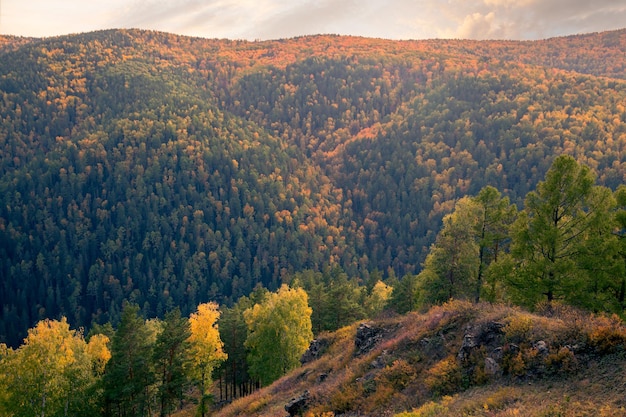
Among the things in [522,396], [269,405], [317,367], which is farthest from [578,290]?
[269,405]

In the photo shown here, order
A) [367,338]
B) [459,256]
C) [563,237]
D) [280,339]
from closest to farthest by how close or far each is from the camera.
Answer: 1. [563,237]
2. [367,338]
3. [459,256]
4. [280,339]

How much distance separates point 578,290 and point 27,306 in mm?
209958

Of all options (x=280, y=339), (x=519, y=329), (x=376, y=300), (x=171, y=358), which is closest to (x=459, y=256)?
(x=519, y=329)

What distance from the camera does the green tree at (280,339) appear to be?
4700 centimetres

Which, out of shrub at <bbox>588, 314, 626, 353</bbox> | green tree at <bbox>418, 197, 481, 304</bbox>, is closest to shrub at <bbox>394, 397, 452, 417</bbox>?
shrub at <bbox>588, 314, 626, 353</bbox>

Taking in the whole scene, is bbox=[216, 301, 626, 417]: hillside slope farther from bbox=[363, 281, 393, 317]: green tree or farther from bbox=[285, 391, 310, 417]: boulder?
bbox=[363, 281, 393, 317]: green tree

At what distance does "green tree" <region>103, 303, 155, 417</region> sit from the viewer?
41.5 meters

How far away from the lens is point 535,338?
18.9 m

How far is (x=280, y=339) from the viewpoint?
1863 inches

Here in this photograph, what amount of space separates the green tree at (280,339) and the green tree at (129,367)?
430 inches

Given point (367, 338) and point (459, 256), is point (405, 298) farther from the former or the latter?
point (367, 338)

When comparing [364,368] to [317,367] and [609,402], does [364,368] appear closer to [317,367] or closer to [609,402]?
[317,367]

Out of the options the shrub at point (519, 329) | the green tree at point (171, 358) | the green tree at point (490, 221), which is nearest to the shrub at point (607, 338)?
the shrub at point (519, 329)

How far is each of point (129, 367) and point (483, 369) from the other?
114 ft
